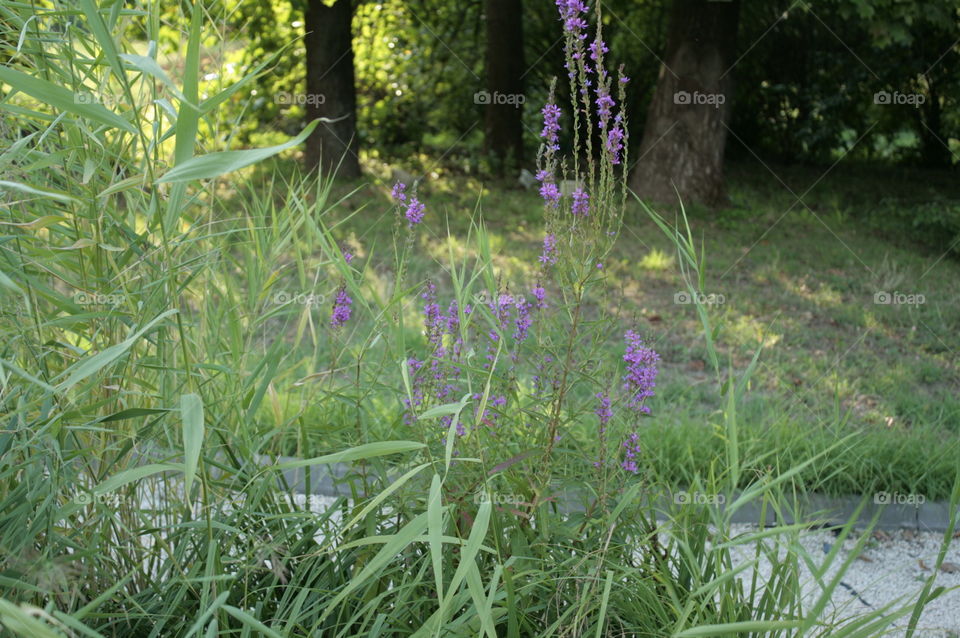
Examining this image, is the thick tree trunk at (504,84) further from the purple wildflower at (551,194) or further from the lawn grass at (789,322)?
the purple wildflower at (551,194)

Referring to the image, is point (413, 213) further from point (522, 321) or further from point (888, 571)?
point (888, 571)

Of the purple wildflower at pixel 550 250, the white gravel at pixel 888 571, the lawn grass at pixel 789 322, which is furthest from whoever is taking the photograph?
the lawn grass at pixel 789 322

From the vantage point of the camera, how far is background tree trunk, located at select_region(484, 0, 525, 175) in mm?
10336

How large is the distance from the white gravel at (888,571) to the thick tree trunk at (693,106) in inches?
214

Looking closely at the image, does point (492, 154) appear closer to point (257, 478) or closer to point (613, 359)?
point (613, 359)

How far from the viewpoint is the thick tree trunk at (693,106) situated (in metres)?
9.05

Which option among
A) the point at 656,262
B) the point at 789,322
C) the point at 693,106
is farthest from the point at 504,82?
the point at 789,322

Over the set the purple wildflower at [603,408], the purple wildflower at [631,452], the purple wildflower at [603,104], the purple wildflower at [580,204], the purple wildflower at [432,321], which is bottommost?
the purple wildflower at [631,452]

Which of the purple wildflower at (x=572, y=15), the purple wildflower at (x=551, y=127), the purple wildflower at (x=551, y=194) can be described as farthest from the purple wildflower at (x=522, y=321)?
the purple wildflower at (x=572, y=15)

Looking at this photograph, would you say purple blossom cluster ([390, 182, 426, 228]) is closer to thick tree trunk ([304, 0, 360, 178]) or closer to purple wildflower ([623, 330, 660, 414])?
purple wildflower ([623, 330, 660, 414])

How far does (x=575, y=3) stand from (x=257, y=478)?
4.01ft

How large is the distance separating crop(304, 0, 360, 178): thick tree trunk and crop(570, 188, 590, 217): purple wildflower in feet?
24.5

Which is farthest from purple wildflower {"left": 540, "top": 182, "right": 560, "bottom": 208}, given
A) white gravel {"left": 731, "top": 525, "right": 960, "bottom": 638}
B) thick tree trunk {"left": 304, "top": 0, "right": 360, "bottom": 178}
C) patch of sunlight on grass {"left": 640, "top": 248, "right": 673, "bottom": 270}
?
thick tree trunk {"left": 304, "top": 0, "right": 360, "bottom": 178}

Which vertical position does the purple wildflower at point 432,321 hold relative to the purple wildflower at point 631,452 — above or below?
above
